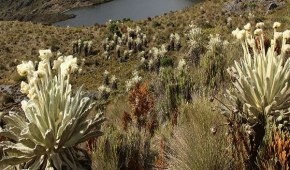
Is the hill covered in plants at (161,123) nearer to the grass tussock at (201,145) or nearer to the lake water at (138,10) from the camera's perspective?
the grass tussock at (201,145)

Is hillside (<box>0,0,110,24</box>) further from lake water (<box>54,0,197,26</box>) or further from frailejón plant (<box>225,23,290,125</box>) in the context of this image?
frailejón plant (<box>225,23,290,125</box>)

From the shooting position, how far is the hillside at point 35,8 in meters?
94.8

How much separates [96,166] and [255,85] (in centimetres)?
193

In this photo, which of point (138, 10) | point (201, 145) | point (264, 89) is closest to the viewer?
point (201, 145)

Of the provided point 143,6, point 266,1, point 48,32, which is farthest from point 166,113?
point 143,6

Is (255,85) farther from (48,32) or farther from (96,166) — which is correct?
(48,32)

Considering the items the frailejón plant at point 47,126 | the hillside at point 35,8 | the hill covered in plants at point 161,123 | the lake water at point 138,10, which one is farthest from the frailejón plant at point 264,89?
the hillside at point 35,8

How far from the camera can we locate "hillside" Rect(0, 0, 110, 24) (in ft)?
311

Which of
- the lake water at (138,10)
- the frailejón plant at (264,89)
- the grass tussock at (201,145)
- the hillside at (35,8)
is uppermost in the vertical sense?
the frailejón plant at (264,89)

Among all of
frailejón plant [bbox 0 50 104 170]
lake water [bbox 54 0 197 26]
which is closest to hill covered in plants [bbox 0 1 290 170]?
frailejón plant [bbox 0 50 104 170]

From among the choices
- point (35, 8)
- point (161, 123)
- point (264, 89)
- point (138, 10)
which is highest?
point (264, 89)

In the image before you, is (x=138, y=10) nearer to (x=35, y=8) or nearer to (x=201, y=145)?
(x=201, y=145)

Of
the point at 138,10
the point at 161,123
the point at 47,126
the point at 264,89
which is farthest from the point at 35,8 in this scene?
the point at 47,126

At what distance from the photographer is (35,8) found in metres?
111
